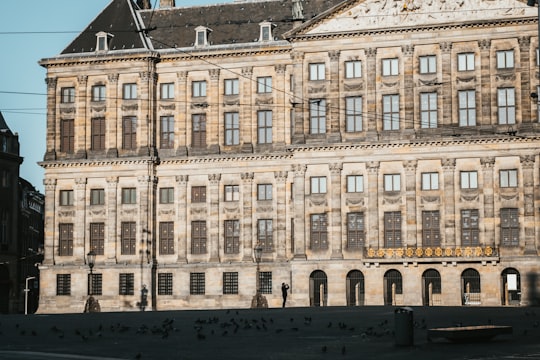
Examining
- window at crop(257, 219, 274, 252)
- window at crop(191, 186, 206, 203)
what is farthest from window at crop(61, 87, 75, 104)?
window at crop(257, 219, 274, 252)

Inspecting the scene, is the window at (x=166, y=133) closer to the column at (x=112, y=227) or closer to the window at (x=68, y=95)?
the column at (x=112, y=227)

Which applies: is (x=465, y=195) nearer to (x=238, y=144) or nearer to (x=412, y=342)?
(x=238, y=144)

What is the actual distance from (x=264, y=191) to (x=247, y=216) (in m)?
2.19

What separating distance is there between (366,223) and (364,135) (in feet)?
19.9

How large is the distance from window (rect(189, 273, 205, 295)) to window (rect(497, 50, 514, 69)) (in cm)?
2559

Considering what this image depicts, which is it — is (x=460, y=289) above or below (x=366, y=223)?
below

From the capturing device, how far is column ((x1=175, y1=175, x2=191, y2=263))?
77.3m

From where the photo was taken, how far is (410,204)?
71.2 meters

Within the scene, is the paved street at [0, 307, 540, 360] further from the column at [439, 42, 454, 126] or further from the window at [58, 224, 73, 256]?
the window at [58, 224, 73, 256]

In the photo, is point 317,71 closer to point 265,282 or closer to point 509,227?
point 265,282

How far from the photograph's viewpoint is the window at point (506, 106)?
70.4 m

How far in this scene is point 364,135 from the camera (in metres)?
72.9

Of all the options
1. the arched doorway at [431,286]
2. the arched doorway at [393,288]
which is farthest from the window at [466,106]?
the arched doorway at [393,288]

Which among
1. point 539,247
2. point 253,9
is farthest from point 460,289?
point 253,9
